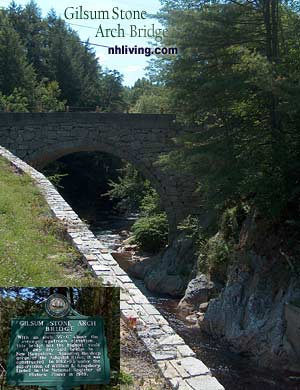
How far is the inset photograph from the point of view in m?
2.89

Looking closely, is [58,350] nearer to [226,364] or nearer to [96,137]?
[226,364]

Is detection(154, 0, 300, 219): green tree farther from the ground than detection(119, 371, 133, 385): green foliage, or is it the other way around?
detection(154, 0, 300, 219): green tree

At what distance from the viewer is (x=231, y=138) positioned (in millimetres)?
11047

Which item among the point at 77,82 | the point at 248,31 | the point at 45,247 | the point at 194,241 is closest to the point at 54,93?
the point at 77,82

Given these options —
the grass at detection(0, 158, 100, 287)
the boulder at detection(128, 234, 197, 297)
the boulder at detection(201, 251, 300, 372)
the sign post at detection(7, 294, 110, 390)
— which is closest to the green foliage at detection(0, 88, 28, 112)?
the boulder at detection(128, 234, 197, 297)

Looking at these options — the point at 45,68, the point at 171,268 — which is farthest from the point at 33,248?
the point at 45,68

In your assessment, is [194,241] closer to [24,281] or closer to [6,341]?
[24,281]

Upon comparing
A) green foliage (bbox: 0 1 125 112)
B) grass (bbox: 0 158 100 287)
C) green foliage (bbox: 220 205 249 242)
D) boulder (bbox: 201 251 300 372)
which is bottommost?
boulder (bbox: 201 251 300 372)

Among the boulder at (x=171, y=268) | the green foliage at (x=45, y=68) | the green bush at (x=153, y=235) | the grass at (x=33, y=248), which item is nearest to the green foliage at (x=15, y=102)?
the green foliage at (x=45, y=68)

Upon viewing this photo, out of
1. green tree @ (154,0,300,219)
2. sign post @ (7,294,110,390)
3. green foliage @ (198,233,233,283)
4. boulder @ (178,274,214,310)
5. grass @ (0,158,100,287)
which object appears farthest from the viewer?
boulder @ (178,274,214,310)

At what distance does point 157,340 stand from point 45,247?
8.40 ft

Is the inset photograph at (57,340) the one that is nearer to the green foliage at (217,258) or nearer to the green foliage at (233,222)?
the green foliage at (217,258)

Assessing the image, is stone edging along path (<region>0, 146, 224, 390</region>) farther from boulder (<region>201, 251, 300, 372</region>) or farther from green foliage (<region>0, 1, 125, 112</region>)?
green foliage (<region>0, 1, 125, 112</region>)

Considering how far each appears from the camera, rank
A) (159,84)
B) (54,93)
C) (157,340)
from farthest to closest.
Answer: (54,93), (159,84), (157,340)
